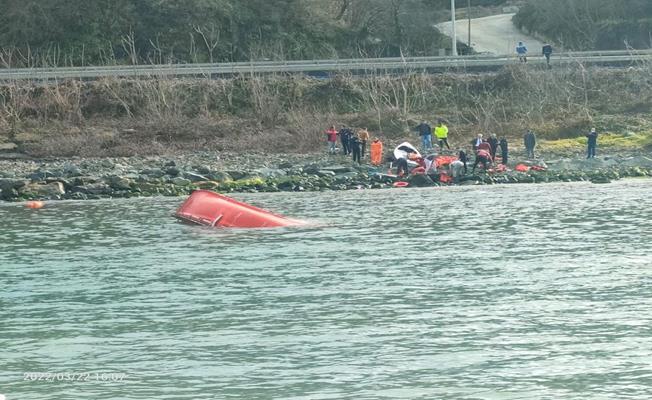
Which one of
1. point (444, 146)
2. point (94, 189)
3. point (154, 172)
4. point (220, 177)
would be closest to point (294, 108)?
point (444, 146)

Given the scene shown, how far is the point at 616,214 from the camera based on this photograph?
35.8 metres

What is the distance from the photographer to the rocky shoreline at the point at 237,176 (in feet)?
144

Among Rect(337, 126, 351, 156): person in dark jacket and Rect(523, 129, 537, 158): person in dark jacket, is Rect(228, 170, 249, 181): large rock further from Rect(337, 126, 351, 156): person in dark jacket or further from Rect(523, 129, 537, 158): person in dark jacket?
Rect(523, 129, 537, 158): person in dark jacket

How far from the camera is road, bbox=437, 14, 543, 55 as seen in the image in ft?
267

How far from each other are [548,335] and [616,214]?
15580 mm

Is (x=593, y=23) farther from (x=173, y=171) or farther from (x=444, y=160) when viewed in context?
(x=173, y=171)

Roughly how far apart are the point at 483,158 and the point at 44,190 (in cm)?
1504

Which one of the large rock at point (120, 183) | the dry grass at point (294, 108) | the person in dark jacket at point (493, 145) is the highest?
the dry grass at point (294, 108)

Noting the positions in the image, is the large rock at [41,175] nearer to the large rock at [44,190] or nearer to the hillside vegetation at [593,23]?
the large rock at [44,190]

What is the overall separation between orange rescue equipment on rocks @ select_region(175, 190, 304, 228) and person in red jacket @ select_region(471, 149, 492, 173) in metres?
12.0

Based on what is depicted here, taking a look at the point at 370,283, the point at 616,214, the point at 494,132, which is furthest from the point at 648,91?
the point at 370,283

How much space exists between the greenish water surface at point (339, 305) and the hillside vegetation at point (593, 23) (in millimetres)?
42804

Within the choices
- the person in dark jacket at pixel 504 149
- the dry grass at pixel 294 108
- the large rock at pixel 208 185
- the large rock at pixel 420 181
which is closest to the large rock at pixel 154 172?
the large rock at pixel 208 185

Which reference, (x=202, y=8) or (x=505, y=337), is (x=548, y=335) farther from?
(x=202, y=8)
